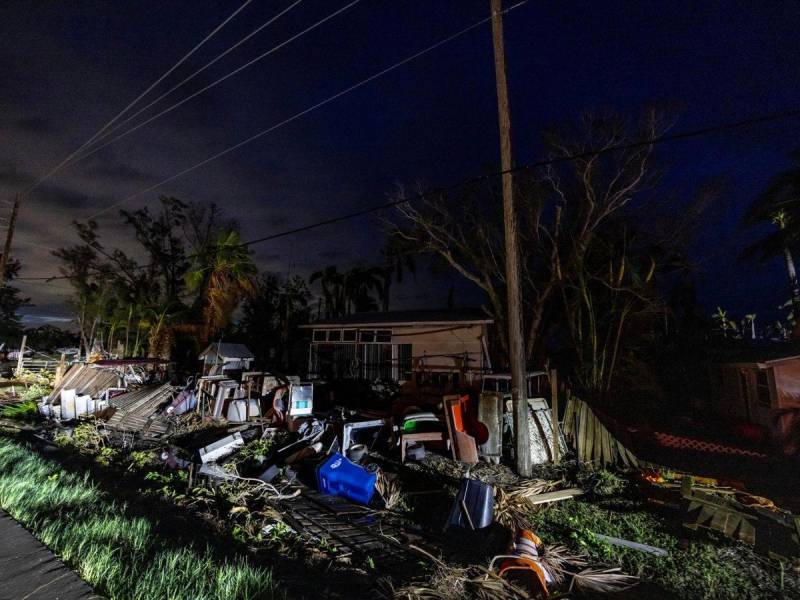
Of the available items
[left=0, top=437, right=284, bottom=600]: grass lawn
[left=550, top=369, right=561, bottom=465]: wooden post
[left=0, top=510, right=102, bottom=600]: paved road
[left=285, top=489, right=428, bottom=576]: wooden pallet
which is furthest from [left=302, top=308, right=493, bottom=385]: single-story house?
[left=0, top=510, right=102, bottom=600]: paved road

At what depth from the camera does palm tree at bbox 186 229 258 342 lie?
23.2 metres

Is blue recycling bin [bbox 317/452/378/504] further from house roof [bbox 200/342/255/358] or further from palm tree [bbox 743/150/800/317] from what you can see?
palm tree [bbox 743/150/800/317]

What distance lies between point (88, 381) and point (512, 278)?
655 inches

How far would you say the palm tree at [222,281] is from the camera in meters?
23.2

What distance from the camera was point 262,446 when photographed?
10078 mm

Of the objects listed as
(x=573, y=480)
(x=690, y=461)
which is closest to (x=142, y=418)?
(x=573, y=480)

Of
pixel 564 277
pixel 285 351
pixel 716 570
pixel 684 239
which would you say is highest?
pixel 684 239

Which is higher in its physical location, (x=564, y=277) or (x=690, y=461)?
(x=564, y=277)

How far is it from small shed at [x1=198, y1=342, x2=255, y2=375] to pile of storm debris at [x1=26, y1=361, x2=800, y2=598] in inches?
131

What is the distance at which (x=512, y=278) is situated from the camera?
8.30 m

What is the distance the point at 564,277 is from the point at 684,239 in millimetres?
4400

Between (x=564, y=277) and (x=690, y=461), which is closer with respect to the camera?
(x=690, y=461)

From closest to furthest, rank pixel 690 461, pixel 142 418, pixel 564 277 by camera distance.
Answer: pixel 690 461
pixel 142 418
pixel 564 277

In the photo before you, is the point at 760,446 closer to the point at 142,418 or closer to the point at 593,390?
the point at 593,390
